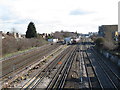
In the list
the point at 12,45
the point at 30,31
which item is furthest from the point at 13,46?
the point at 30,31

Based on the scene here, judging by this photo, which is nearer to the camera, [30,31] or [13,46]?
[13,46]

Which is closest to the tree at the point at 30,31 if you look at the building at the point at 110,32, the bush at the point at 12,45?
the bush at the point at 12,45

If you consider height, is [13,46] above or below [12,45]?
below

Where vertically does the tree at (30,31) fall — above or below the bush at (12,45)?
above

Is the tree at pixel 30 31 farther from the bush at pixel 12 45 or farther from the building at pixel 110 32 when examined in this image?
the building at pixel 110 32

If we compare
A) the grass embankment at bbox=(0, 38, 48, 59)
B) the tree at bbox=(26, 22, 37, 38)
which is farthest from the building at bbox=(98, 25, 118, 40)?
the tree at bbox=(26, 22, 37, 38)

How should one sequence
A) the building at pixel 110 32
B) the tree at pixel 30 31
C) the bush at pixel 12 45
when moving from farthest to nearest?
the tree at pixel 30 31
the building at pixel 110 32
the bush at pixel 12 45

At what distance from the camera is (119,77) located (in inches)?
637

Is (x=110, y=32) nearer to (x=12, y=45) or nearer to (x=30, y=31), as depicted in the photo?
(x=30, y=31)

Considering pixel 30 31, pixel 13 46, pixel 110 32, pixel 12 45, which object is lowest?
pixel 13 46

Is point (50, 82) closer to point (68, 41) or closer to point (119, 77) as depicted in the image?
point (119, 77)

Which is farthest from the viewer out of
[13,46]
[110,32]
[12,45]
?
[110,32]

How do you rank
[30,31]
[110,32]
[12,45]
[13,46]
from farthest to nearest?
[110,32], [30,31], [13,46], [12,45]

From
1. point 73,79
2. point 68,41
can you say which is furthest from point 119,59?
point 68,41
